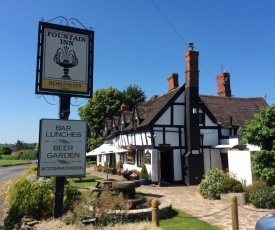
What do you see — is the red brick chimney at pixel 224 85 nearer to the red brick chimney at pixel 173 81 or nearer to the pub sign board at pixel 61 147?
the red brick chimney at pixel 173 81

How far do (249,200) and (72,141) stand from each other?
8.52 meters

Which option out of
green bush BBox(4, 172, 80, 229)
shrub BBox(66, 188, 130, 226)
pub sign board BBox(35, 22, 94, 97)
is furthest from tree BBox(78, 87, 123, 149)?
pub sign board BBox(35, 22, 94, 97)

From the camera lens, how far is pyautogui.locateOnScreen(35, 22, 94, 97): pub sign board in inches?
311

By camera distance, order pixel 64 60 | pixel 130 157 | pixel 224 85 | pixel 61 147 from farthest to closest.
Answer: pixel 224 85
pixel 130 157
pixel 64 60
pixel 61 147

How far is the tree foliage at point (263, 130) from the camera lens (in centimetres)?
1190

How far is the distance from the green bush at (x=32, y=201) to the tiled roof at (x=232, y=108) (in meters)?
15.7

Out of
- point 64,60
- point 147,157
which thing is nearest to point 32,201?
point 64,60

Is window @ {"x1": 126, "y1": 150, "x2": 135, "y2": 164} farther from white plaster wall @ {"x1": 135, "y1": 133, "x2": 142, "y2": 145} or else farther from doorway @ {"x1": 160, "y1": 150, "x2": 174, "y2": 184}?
doorway @ {"x1": 160, "y1": 150, "x2": 174, "y2": 184}

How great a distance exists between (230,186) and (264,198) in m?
2.06

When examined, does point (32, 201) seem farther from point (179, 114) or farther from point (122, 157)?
point (122, 157)

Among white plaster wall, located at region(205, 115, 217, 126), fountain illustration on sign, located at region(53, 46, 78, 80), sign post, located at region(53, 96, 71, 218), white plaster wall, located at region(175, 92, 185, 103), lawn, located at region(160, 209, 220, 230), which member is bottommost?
lawn, located at region(160, 209, 220, 230)

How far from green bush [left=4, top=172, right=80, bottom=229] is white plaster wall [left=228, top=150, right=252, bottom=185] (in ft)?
30.4

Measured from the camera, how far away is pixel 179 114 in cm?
2056

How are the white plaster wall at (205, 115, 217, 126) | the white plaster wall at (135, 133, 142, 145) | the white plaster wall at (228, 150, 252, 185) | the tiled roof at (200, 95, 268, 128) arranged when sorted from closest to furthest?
the white plaster wall at (228, 150, 252, 185), the white plaster wall at (205, 115, 217, 126), the white plaster wall at (135, 133, 142, 145), the tiled roof at (200, 95, 268, 128)
